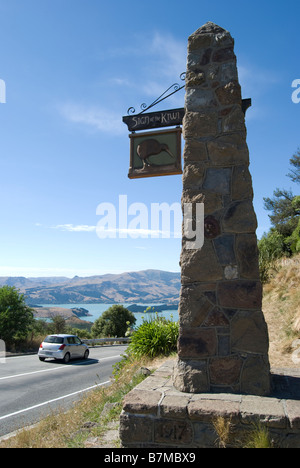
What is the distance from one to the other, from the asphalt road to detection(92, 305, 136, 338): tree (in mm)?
20464

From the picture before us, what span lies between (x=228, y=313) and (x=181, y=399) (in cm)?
102

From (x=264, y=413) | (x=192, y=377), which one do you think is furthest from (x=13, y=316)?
(x=264, y=413)

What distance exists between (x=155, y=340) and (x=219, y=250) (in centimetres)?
474

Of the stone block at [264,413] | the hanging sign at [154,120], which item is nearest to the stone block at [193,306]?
the stone block at [264,413]

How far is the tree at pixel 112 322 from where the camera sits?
37.4 m

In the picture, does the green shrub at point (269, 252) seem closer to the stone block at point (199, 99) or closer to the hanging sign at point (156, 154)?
the hanging sign at point (156, 154)

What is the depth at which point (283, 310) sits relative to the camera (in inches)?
374

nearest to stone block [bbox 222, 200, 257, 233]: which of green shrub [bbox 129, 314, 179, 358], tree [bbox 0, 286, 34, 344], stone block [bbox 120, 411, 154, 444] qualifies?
stone block [bbox 120, 411, 154, 444]

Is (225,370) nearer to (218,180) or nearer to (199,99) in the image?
Result: (218,180)

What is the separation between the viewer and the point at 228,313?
388 centimetres

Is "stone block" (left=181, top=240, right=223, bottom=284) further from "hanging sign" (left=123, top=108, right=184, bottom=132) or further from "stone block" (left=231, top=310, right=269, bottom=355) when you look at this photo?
"hanging sign" (left=123, top=108, right=184, bottom=132)

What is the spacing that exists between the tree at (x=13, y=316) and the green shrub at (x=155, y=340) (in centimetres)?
1464

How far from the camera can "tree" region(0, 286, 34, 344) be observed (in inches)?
815
